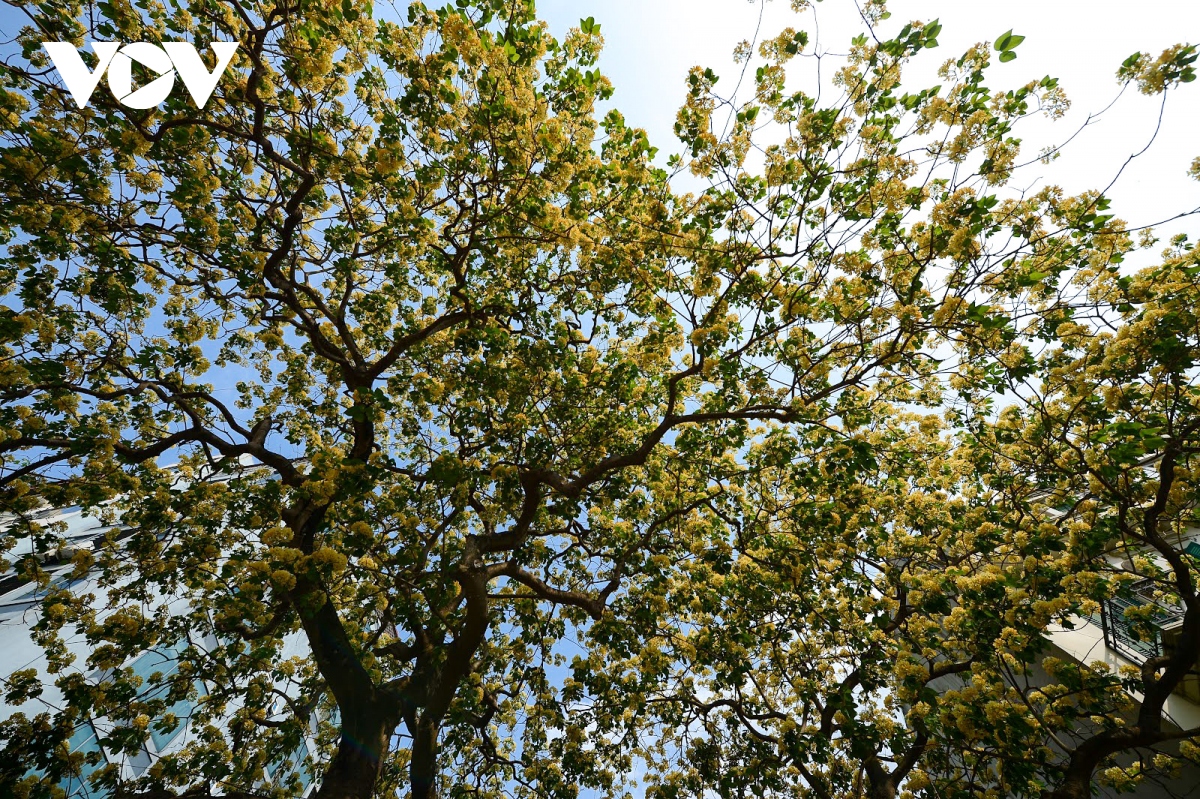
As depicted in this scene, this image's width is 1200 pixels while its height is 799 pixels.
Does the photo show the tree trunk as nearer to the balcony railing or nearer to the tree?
the tree

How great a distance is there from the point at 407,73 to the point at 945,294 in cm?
462

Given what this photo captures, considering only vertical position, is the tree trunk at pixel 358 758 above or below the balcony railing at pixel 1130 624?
above

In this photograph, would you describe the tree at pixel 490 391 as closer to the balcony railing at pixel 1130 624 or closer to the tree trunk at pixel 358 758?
the tree trunk at pixel 358 758

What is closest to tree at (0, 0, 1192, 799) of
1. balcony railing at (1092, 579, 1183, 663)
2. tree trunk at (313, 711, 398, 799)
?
tree trunk at (313, 711, 398, 799)

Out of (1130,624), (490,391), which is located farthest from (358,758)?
(1130,624)

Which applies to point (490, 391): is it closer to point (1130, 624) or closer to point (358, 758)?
point (358, 758)

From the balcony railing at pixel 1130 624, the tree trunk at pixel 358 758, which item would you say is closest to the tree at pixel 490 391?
the tree trunk at pixel 358 758

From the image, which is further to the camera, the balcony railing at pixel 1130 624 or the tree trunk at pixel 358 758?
the balcony railing at pixel 1130 624

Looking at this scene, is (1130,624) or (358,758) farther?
(1130,624)

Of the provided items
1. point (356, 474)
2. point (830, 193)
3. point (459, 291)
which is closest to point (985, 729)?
point (830, 193)

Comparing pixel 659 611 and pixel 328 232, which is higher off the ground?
pixel 328 232

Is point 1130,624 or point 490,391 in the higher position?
point 490,391

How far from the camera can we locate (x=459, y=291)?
16.3ft

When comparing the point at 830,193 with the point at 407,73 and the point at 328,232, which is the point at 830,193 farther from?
the point at 328,232
